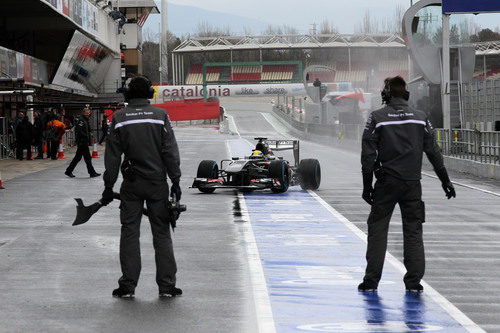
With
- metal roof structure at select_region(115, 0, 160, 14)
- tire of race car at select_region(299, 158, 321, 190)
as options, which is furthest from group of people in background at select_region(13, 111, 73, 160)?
metal roof structure at select_region(115, 0, 160, 14)

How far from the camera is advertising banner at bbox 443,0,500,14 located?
3084cm

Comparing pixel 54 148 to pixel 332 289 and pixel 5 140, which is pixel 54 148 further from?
pixel 332 289

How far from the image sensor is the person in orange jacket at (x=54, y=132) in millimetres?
34250

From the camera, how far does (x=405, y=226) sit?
820cm

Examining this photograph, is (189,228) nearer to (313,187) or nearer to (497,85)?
(313,187)

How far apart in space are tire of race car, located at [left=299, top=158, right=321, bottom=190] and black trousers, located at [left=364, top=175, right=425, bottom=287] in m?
12.0

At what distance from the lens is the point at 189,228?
43.9ft

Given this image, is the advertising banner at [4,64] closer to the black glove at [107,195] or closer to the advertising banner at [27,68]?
the advertising banner at [27,68]

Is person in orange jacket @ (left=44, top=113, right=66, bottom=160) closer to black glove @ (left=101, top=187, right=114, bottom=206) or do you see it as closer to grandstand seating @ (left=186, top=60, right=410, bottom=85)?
black glove @ (left=101, top=187, right=114, bottom=206)

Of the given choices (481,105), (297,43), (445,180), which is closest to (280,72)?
(297,43)

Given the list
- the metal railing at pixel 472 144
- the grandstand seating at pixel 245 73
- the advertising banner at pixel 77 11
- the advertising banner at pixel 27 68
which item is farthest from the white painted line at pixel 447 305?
the grandstand seating at pixel 245 73

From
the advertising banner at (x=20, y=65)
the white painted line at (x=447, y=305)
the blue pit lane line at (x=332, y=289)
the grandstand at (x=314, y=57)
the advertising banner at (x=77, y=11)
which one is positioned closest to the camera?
the white painted line at (x=447, y=305)

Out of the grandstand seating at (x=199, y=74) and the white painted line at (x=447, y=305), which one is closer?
the white painted line at (x=447, y=305)

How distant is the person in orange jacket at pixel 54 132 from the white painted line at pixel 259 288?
22255 millimetres
